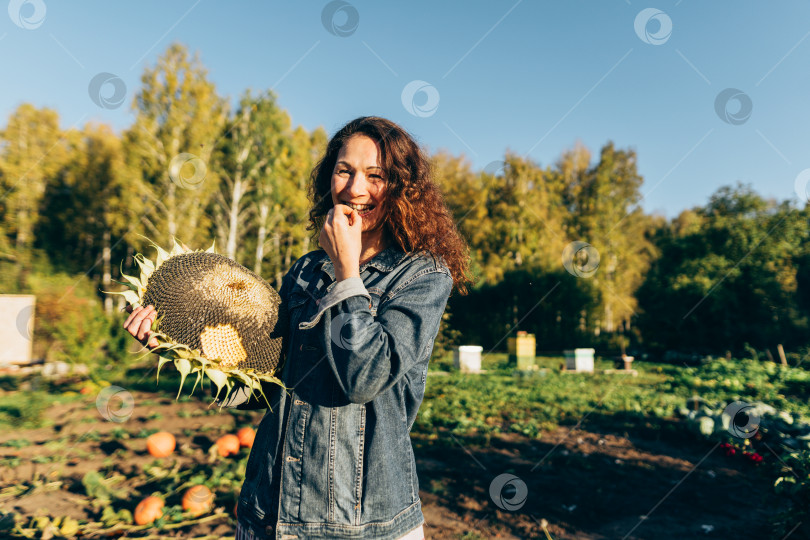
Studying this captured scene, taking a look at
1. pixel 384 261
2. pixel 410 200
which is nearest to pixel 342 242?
pixel 384 261

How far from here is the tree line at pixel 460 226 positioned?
73.5 feet

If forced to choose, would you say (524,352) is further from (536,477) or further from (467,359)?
(536,477)

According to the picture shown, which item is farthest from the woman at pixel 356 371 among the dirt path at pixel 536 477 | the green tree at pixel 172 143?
the green tree at pixel 172 143

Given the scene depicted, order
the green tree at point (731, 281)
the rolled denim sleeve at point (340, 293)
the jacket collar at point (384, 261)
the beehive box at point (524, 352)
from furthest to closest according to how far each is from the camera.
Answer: the green tree at point (731, 281) → the beehive box at point (524, 352) → the jacket collar at point (384, 261) → the rolled denim sleeve at point (340, 293)

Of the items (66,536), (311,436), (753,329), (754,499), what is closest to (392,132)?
(311,436)

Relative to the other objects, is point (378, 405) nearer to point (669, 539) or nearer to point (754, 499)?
point (669, 539)

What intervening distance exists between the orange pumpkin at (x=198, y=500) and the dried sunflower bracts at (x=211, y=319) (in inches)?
131

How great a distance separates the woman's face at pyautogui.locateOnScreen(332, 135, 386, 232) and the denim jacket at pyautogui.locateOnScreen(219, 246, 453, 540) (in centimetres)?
22

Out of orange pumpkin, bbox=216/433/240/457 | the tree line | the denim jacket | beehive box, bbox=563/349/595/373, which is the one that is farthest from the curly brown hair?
the tree line

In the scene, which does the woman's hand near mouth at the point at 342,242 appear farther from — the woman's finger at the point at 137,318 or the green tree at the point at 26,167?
the green tree at the point at 26,167

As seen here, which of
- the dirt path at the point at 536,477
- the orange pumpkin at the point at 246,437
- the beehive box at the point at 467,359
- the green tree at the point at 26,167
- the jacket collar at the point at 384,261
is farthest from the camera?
the green tree at the point at 26,167

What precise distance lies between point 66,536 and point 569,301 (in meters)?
24.1

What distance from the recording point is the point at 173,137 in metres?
22.3

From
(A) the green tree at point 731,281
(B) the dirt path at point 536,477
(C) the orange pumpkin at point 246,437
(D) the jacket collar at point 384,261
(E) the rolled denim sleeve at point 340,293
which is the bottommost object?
(B) the dirt path at point 536,477
